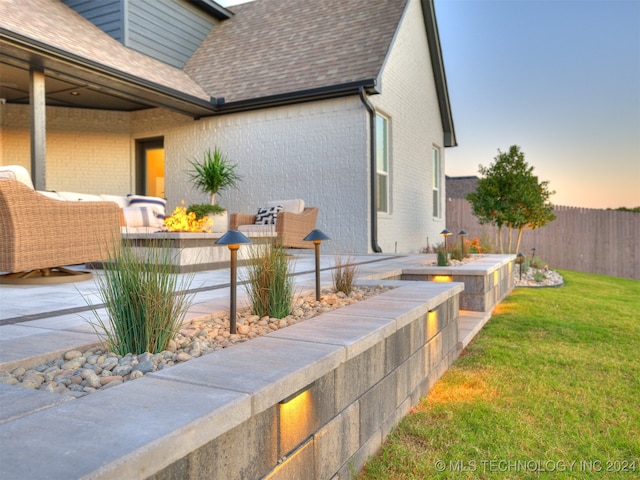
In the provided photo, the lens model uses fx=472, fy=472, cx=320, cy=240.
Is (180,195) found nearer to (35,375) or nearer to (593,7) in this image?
(35,375)

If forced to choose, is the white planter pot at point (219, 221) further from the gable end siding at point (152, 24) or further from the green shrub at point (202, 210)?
the gable end siding at point (152, 24)

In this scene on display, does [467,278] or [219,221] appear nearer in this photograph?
[467,278]

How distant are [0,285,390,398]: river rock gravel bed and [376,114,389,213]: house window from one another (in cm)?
668

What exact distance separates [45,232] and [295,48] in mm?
6886

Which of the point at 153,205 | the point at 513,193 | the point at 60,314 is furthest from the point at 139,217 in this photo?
the point at 513,193

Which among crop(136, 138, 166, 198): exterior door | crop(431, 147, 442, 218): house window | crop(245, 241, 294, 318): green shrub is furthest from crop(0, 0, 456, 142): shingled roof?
crop(245, 241, 294, 318): green shrub

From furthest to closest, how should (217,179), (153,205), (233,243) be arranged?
(217,179), (153,205), (233,243)

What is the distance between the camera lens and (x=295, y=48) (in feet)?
30.4

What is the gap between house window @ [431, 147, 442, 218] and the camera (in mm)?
12086

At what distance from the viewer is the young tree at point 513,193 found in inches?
361

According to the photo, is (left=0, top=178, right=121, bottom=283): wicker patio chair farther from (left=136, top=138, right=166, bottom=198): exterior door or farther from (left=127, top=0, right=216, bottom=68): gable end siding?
(left=127, top=0, right=216, bottom=68): gable end siding

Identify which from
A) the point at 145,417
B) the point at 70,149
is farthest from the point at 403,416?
the point at 70,149

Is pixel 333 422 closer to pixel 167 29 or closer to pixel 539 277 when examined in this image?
pixel 539 277

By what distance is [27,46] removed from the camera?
5.72 metres
